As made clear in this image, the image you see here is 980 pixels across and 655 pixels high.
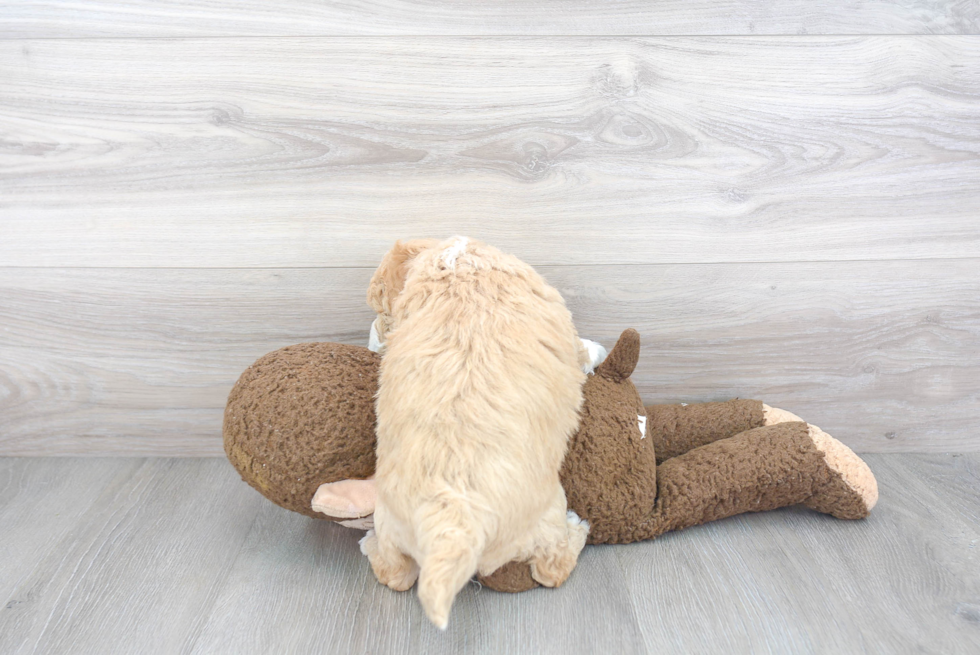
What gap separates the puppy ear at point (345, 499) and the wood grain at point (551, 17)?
2.08 feet

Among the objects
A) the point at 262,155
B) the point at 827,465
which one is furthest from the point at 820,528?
the point at 262,155

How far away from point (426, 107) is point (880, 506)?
88 cm

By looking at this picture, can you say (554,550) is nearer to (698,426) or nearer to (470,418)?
(470,418)

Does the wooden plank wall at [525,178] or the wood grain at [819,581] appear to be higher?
the wooden plank wall at [525,178]

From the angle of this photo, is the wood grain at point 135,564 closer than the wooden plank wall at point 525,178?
Yes

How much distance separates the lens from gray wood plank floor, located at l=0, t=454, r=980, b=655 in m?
0.74

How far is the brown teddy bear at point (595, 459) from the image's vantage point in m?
0.83

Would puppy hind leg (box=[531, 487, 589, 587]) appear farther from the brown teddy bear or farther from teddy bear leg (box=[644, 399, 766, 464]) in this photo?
teddy bear leg (box=[644, 399, 766, 464])

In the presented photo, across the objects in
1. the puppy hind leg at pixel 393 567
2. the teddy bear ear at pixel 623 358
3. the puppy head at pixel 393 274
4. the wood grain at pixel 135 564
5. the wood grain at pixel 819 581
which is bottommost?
the wood grain at pixel 135 564

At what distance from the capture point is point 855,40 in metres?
0.99

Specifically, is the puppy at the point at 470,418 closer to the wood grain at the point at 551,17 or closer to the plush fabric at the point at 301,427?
the plush fabric at the point at 301,427

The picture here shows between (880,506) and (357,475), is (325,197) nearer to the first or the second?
(357,475)

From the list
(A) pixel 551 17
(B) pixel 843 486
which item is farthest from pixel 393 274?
(B) pixel 843 486

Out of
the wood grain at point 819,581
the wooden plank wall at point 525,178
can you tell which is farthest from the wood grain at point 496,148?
the wood grain at point 819,581
